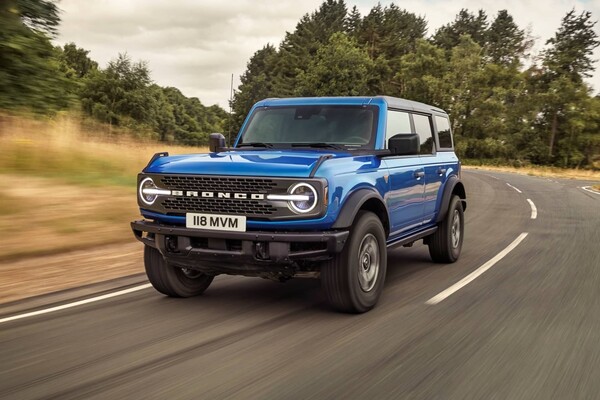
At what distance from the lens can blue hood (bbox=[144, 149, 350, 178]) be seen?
4.34 metres

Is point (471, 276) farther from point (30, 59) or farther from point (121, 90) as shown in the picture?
point (121, 90)

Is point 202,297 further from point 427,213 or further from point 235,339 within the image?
point 427,213

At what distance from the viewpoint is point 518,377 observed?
3.34 m

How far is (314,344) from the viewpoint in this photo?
393 centimetres

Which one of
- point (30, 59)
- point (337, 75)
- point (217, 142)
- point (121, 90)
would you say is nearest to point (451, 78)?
point (337, 75)

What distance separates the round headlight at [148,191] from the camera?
481cm

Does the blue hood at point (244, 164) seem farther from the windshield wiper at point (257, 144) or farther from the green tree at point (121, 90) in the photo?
the green tree at point (121, 90)

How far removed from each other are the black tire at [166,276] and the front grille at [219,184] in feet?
2.53

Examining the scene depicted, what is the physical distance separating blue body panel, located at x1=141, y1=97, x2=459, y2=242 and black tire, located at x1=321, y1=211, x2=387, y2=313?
291 mm

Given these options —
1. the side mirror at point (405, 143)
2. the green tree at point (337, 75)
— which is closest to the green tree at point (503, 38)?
the green tree at point (337, 75)

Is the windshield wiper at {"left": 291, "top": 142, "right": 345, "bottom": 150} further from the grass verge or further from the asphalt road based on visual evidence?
the grass verge

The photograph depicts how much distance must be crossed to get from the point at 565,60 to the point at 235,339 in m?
78.3

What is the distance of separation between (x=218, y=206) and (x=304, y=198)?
0.72m

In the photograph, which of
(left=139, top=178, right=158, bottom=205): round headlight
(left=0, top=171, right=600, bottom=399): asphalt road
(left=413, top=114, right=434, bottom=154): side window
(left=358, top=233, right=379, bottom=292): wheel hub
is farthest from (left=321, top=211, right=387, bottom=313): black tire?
(left=413, top=114, right=434, bottom=154): side window
